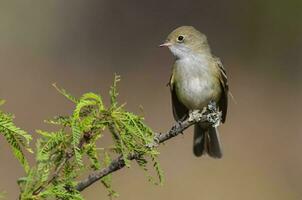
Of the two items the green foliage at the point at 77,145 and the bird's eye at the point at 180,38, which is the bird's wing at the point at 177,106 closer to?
the bird's eye at the point at 180,38

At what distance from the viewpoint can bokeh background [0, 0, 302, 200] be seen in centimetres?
988

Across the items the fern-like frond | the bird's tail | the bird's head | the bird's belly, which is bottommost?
the fern-like frond

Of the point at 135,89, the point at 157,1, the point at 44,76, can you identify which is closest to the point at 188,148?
A: the point at 135,89

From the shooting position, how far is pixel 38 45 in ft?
43.9

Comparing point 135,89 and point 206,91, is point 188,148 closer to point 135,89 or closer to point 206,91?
point 135,89

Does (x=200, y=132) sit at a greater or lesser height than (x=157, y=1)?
lesser

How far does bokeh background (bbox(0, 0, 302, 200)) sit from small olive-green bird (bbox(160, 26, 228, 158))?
3.31 meters

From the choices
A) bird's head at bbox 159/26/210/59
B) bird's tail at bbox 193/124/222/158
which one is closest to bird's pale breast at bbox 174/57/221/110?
bird's head at bbox 159/26/210/59

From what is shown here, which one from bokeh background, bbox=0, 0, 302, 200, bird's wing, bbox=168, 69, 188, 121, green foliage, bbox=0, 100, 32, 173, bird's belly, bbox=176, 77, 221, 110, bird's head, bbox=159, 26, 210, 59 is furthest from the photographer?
bokeh background, bbox=0, 0, 302, 200

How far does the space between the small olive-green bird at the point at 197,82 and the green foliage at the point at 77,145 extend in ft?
9.98

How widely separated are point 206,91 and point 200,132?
1.70 feet

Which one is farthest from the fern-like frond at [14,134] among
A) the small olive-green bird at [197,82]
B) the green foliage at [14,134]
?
the small olive-green bird at [197,82]

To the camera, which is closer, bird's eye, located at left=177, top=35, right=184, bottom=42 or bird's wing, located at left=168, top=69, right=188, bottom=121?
bird's wing, located at left=168, top=69, right=188, bottom=121

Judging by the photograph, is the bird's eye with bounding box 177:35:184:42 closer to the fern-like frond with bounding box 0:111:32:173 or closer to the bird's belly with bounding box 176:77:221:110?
the bird's belly with bounding box 176:77:221:110
